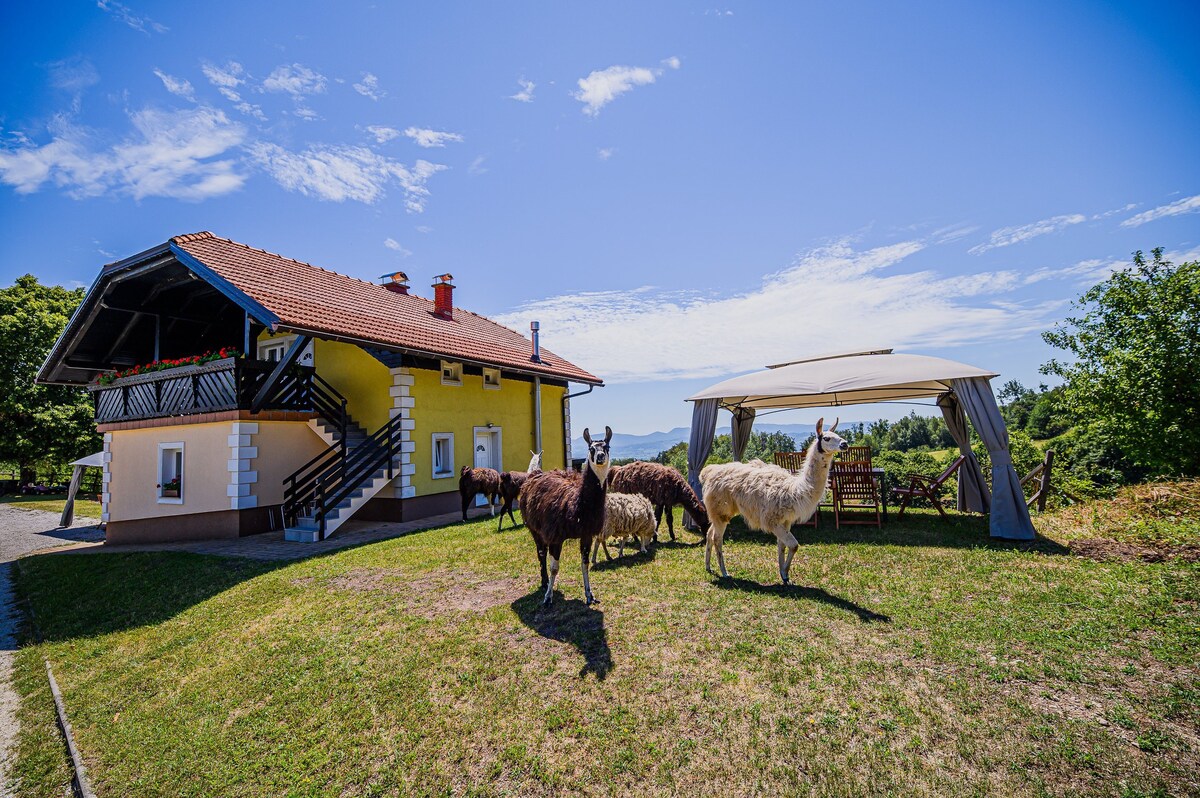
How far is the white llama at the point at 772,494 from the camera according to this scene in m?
5.85

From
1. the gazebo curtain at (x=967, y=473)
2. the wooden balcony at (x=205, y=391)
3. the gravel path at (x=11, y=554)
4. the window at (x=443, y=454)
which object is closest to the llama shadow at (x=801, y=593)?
the gravel path at (x=11, y=554)

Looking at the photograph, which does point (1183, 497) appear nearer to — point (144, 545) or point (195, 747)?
point (195, 747)

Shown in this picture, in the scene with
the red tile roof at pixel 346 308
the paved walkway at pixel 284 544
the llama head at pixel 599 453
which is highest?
the red tile roof at pixel 346 308

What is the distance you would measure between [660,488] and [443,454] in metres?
7.69

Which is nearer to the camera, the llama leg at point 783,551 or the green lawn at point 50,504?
the llama leg at point 783,551

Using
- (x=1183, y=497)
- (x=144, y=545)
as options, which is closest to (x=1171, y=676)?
(x=1183, y=497)

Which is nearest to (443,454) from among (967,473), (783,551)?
(783,551)

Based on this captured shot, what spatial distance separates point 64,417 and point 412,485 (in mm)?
25553

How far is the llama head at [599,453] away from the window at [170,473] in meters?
12.2

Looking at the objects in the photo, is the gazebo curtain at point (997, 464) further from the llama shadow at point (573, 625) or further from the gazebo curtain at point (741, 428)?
the llama shadow at point (573, 625)

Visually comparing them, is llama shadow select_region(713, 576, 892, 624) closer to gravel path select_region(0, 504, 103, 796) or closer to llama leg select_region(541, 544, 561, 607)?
llama leg select_region(541, 544, 561, 607)

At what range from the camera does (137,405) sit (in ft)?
43.4

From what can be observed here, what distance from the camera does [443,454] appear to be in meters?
13.9

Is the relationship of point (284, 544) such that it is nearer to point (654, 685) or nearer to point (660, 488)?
point (660, 488)
